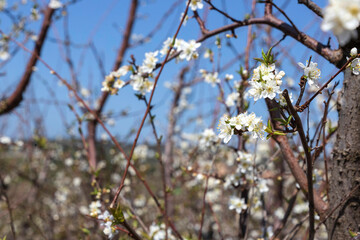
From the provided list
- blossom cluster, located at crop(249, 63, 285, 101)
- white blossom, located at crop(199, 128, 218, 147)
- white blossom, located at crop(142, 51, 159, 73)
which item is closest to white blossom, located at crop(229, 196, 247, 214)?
white blossom, located at crop(199, 128, 218, 147)

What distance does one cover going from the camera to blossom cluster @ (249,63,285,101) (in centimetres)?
78

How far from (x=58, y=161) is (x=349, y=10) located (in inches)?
250

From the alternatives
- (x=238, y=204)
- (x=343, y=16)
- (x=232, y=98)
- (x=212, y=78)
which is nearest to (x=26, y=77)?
(x=212, y=78)

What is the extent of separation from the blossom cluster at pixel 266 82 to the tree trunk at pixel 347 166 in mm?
437

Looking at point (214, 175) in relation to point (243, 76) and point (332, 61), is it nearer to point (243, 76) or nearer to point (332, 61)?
point (243, 76)

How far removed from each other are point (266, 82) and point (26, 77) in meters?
2.69

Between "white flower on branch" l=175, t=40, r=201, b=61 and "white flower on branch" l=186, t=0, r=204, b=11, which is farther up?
"white flower on branch" l=186, t=0, r=204, b=11

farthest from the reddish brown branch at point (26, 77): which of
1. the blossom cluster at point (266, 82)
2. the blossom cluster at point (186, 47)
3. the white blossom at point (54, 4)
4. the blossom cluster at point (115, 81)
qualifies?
the blossom cluster at point (266, 82)

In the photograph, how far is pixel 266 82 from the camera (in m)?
0.79

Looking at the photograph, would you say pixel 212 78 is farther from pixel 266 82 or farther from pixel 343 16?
pixel 343 16

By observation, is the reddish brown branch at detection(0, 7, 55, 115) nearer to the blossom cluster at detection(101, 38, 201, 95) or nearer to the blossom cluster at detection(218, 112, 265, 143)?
the blossom cluster at detection(101, 38, 201, 95)

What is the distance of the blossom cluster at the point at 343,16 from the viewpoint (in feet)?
1.62

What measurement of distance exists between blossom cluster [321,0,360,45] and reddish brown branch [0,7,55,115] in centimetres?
282

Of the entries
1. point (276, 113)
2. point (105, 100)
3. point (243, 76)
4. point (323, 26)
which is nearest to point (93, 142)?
point (105, 100)
